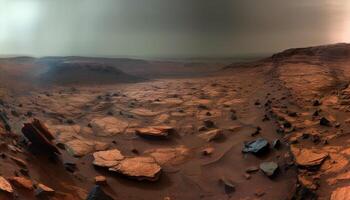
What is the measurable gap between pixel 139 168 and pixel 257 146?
1544mm

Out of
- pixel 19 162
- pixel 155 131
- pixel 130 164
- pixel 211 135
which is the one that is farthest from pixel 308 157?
pixel 19 162

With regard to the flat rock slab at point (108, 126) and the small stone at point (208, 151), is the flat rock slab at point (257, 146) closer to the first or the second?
the small stone at point (208, 151)

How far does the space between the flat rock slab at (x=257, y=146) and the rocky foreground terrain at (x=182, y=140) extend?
0.02m

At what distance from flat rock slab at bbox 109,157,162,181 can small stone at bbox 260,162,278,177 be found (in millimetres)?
1232

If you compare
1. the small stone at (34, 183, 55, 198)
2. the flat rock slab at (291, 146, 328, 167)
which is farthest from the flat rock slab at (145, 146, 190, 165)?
the small stone at (34, 183, 55, 198)

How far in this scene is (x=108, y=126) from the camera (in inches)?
244

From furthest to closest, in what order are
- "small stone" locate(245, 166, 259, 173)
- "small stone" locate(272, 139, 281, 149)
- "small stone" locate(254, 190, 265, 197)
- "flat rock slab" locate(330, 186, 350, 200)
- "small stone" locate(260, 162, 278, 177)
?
"small stone" locate(272, 139, 281, 149), "small stone" locate(245, 166, 259, 173), "small stone" locate(260, 162, 278, 177), "small stone" locate(254, 190, 265, 197), "flat rock slab" locate(330, 186, 350, 200)

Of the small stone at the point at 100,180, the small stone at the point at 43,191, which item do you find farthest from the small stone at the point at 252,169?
the small stone at the point at 43,191

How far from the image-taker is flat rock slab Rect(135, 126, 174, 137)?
5.80 m

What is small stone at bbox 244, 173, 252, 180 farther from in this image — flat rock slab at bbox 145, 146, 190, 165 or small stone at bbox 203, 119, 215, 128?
small stone at bbox 203, 119, 215, 128

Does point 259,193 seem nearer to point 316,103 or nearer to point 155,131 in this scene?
point 155,131

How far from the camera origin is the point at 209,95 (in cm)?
763

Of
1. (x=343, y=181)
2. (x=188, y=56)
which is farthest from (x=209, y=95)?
(x=343, y=181)

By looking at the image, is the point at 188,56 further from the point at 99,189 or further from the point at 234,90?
the point at 99,189
